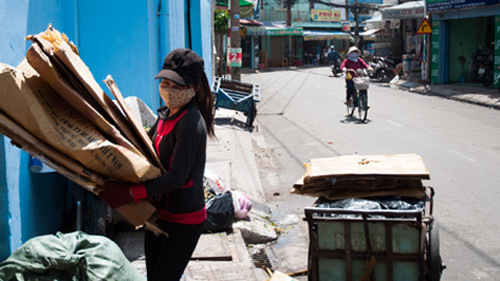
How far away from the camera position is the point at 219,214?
5.55 meters

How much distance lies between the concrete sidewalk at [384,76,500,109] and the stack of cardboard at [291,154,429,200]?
527 inches

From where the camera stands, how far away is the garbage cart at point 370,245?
12.5 ft

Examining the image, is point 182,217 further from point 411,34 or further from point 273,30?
point 273,30

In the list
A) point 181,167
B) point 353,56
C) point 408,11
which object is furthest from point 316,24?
point 181,167

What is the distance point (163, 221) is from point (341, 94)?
60.9 ft

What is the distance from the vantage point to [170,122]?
2984 millimetres

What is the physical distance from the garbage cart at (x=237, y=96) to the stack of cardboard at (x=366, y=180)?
341 inches

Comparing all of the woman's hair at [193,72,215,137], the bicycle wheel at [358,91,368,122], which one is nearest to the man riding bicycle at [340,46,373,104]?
the bicycle wheel at [358,91,368,122]

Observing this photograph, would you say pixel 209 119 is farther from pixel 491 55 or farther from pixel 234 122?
pixel 491 55

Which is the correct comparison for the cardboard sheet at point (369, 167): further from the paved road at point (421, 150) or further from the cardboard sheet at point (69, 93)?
the cardboard sheet at point (69, 93)

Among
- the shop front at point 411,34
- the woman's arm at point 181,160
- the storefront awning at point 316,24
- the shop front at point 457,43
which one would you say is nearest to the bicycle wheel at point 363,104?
the shop front at point 457,43

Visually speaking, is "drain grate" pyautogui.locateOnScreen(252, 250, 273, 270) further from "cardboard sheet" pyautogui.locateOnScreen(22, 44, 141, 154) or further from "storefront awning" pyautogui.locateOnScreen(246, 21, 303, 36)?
"storefront awning" pyautogui.locateOnScreen(246, 21, 303, 36)

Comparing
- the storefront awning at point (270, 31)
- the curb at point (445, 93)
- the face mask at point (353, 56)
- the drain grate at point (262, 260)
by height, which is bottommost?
the drain grate at point (262, 260)

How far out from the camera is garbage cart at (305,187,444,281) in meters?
3.82
